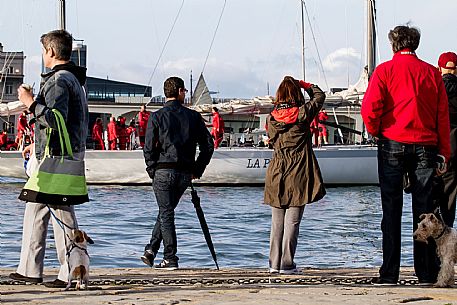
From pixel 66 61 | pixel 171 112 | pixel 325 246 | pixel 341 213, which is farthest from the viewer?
pixel 341 213

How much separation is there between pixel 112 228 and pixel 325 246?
4.56m

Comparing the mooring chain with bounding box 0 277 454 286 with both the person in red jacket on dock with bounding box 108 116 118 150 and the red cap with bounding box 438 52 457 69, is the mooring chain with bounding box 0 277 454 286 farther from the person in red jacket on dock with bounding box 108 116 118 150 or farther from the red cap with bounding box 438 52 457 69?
the person in red jacket on dock with bounding box 108 116 118 150

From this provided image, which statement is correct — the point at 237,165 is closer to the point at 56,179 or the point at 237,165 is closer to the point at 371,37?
the point at 371,37

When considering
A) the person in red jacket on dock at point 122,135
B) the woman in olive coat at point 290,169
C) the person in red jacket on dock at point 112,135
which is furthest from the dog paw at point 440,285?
the person in red jacket on dock at point 122,135

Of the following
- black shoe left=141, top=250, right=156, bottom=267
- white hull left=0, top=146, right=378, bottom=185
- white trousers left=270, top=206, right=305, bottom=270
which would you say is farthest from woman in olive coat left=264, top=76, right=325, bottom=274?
white hull left=0, top=146, right=378, bottom=185

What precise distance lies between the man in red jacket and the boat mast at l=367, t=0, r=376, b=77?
96.8 feet

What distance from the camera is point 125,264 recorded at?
12.0m

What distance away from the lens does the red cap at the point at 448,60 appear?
853cm

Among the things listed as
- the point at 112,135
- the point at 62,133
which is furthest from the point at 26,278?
the point at 112,135

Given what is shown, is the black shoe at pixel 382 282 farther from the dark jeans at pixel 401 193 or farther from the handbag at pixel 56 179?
the handbag at pixel 56 179

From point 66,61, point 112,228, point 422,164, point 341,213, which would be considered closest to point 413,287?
point 422,164

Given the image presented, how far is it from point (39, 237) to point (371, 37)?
31.5 metres

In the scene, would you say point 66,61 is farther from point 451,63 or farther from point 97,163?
point 97,163

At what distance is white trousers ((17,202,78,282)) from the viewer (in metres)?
7.42
